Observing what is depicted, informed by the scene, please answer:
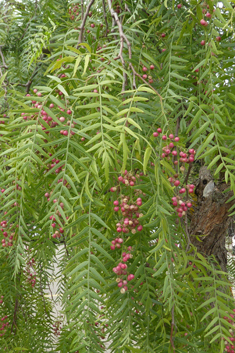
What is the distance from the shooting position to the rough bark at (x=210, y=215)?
1.68m

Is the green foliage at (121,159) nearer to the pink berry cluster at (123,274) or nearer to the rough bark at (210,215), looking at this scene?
the pink berry cluster at (123,274)

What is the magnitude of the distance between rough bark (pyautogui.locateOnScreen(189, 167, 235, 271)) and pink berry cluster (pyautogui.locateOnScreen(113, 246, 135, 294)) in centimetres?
101

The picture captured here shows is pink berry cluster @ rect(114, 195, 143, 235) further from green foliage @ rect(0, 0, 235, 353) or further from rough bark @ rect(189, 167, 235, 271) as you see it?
rough bark @ rect(189, 167, 235, 271)

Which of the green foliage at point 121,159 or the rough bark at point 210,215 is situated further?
the rough bark at point 210,215

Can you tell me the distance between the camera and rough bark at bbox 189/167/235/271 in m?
1.68

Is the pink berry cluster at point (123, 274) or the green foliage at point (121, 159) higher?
the green foliage at point (121, 159)

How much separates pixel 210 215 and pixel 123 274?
3.67ft

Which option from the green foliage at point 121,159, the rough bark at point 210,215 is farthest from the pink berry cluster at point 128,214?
the rough bark at point 210,215

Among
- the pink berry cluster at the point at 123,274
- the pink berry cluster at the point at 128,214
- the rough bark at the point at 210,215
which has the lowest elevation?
the pink berry cluster at the point at 123,274

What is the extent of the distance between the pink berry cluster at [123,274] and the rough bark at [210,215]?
1012mm

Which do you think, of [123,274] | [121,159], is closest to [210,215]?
[123,274]

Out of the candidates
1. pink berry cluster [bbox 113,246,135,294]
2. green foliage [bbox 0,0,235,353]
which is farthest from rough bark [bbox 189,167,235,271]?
pink berry cluster [bbox 113,246,135,294]

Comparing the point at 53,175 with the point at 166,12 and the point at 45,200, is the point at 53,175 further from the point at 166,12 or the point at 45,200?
the point at 166,12

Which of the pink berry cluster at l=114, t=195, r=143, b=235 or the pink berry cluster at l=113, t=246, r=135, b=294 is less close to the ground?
the pink berry cluster at l=114, t=195, r=143, b=235
